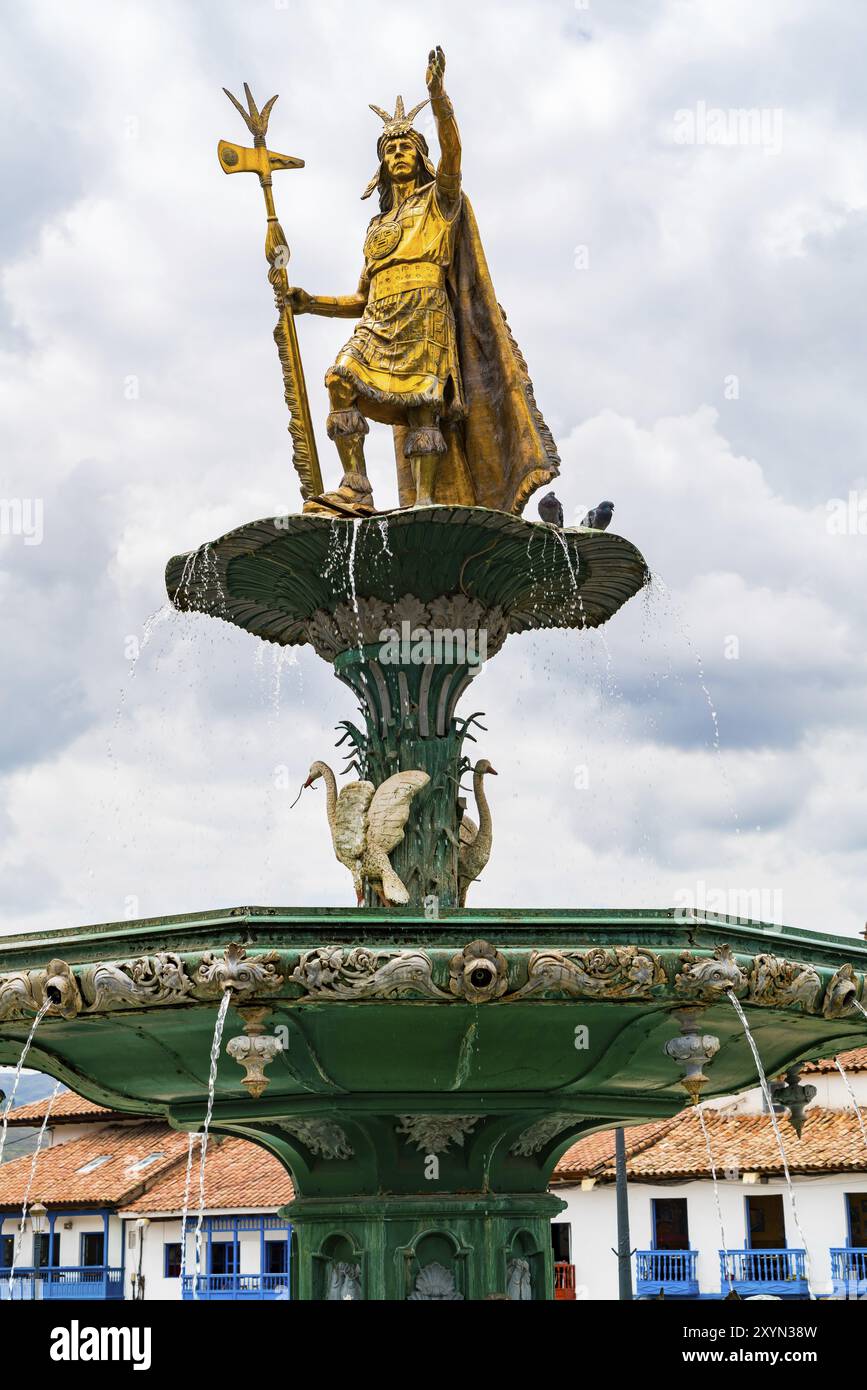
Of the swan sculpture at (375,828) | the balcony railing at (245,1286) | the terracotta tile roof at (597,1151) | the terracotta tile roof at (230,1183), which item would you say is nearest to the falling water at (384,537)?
the swan sculpture at (375,828)

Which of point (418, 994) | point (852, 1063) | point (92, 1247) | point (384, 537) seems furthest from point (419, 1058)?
point (92, 1247)

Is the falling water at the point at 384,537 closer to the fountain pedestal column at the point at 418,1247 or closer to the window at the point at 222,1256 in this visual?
the fountain pedestal column at the point at 418,1247

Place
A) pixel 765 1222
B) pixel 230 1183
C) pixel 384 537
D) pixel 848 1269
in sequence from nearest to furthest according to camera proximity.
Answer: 1. pixel 384 537
2. pixel 848 1269
3. pixel 765 1222
4. pixel 230 1183

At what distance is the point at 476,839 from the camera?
13.1m

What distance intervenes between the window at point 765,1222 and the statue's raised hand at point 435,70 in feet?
122

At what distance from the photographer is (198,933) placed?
31.5 feet

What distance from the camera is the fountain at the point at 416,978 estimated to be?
9.66 m

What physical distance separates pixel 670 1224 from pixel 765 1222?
259 centimetres

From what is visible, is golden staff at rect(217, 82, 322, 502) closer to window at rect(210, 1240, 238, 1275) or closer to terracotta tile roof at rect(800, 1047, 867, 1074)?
terracotta tile roof at rect(800, 1047, 867, 1074)

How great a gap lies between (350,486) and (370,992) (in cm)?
517

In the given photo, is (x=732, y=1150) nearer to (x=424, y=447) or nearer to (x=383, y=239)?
(x=424, y=447)

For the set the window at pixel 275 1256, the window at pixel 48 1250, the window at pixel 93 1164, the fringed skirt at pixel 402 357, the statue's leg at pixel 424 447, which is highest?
the fringed skirt at pixel 402 357

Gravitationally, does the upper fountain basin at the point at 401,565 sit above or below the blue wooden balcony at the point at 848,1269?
above
